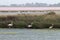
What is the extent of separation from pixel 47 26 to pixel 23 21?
1.89 metres

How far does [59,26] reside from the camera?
62.5 ft

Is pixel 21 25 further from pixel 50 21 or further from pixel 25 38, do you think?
pixel 25 38

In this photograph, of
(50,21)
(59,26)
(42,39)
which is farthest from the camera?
(50,21)

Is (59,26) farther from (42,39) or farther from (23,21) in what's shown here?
(42,39)

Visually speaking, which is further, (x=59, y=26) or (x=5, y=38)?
(x=59, y=26)

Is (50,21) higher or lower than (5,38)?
lower

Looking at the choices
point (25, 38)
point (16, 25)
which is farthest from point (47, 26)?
point (25, 38)

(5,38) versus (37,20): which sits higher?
(5,38)

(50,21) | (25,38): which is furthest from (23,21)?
(25,38)

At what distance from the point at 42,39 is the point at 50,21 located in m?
6.81

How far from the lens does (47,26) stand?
63.2 ft

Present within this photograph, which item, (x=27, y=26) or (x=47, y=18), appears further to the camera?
(x=47, y=18)

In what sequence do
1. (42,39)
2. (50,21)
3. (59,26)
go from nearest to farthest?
(42,39) < (59,26) < (50,21)

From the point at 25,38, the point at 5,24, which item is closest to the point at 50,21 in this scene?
the point at 5,24
